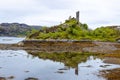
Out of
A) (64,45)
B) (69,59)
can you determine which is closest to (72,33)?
(64,45)

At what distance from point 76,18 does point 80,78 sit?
7124cm

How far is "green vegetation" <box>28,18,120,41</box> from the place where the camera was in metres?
88.1

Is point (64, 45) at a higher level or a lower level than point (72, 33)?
lower

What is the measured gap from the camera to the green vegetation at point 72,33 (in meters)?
88.1

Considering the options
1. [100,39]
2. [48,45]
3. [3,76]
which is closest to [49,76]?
[3,76]

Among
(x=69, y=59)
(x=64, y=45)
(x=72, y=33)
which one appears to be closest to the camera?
(x=69, y=59)

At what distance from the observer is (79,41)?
82.6 m

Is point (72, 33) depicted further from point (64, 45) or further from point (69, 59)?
point (69, 59)

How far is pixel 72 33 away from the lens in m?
91.6

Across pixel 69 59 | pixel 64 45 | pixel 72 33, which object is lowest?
pixel 69 59

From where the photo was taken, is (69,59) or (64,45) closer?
(69,59)

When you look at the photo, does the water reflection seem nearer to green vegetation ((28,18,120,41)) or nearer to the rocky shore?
the rocky shore

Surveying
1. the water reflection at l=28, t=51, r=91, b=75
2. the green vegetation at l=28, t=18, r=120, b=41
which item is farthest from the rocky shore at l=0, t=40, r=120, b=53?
the water reflection at l=28, t=51, r=91, b=75

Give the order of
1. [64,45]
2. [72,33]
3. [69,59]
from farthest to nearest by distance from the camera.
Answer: [72,33], [64,45], [69,59]
